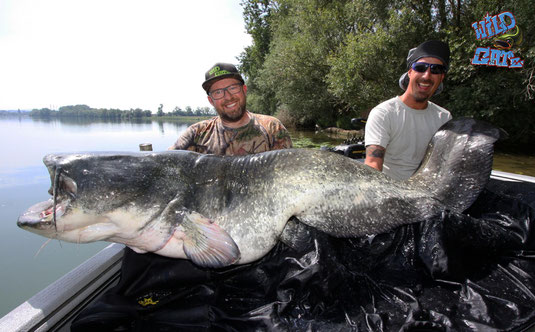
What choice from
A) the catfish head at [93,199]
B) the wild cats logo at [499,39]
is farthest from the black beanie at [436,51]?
the wild cats logo at [499,39]

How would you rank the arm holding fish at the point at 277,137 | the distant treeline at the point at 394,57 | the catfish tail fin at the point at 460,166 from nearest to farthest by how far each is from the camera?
the catfish tail fin at the point at 460,166 → the arm holding fish at the point at 277,137 → the distant treeline at the point at 394,57

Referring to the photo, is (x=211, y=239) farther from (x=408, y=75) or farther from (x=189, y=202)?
(x=408, y=75)

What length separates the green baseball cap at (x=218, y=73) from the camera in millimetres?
3084

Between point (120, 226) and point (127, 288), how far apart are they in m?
0.42

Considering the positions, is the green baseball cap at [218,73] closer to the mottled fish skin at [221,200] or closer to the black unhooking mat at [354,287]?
the mottled fish skin at [221,200]

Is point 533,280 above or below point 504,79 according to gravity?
below

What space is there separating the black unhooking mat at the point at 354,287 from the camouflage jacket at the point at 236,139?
1617 millimetres

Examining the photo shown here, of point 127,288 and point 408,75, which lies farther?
point 408,75

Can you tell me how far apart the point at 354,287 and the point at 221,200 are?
106 centimetres

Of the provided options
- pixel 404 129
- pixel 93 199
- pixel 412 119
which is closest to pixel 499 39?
pixel 412 119

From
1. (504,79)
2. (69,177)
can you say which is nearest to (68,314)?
(69,177)

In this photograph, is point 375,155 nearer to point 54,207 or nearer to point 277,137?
point 277,137

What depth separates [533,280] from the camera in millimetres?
1709

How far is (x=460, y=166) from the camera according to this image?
6.97ft
